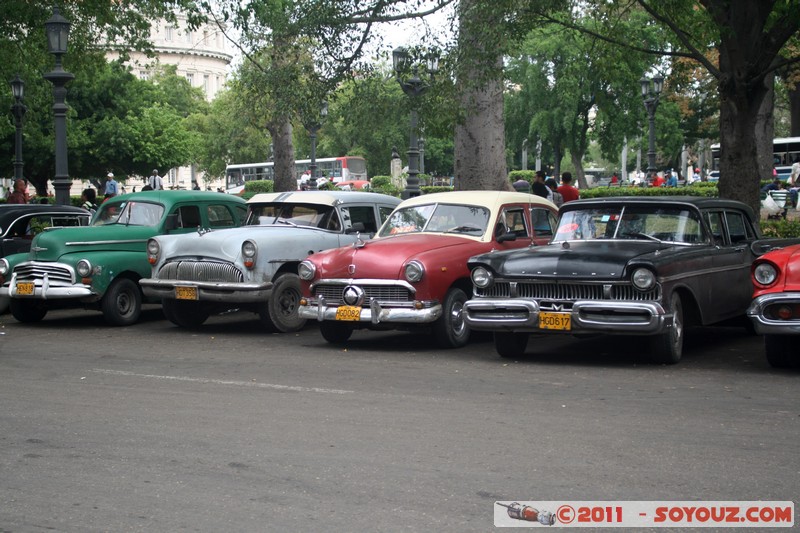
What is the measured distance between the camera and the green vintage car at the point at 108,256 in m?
13.8

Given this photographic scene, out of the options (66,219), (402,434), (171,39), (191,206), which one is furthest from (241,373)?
(171,39)

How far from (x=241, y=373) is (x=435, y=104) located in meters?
10.5

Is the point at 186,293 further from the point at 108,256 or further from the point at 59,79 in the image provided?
the point at 59,79

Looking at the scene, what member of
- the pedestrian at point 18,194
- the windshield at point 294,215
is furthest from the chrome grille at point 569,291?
the pedestrian at point 18,194

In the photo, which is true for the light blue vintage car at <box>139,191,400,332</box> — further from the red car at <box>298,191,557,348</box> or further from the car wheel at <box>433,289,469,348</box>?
the car wheel at <box>433,289,469,348</box>

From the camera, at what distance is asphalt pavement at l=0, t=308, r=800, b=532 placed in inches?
212

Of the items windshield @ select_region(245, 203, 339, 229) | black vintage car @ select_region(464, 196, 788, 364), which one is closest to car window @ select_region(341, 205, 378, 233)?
windshield @ select_region(245, 203, 339, 229)

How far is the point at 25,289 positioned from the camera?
13.8m

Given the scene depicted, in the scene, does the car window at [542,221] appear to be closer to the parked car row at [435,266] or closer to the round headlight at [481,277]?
the parked car row at [435,266]

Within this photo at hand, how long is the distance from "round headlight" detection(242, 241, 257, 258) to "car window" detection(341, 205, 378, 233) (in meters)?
1.65

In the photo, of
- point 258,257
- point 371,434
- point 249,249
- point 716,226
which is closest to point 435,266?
point 258,257

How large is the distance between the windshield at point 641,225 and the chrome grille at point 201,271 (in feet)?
13.4

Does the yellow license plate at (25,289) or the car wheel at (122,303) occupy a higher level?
the yellow license plate at (25,289)

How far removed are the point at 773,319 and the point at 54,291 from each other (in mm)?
8746
